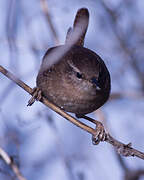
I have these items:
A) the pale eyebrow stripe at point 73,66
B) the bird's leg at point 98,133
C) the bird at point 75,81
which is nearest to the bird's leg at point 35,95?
the bird at point 75,81

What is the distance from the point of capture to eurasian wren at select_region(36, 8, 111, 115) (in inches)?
129

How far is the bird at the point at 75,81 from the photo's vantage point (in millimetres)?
3277

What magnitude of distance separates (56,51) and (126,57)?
71.0 inches

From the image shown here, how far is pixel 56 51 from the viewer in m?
3.43

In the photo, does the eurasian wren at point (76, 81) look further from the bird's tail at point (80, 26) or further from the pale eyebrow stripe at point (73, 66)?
the bird's tail at point (80, 26)

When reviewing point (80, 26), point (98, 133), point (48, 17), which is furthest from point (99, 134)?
point (48, 17)

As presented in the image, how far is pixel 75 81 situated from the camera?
3.30 meters

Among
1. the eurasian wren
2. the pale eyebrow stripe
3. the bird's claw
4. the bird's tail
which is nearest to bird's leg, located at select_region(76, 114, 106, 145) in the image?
the bird's claw

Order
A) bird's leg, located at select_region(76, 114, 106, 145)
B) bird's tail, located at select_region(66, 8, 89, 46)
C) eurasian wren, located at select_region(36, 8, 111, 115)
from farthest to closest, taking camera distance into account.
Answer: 1. bird's tail, located at select_region(66, 8, 89, 46)
2. bird's leg, located at select_region(76, 114, 106, 145)
3. eurasian wren, located at select_region(36, 8, 111, 115)

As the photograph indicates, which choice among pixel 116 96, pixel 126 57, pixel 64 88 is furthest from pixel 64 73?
pixel 126 57

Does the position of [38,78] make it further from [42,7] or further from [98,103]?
[42,7]

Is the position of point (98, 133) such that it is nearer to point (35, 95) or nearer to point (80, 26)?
point (35, 95)

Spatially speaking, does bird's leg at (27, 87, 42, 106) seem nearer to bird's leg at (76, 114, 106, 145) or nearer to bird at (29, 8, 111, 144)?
bird at (29, 8, 111, 144)

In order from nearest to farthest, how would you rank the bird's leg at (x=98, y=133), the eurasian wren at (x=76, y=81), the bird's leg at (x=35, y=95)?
the bird's leg at (x=35, y=95) < the eurasian wren at (x=76, y=81) < the bird's leg at (x=98, y=133)
